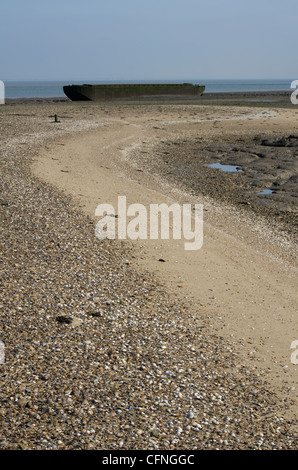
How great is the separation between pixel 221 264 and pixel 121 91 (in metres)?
44.0

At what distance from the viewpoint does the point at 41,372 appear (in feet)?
20.6

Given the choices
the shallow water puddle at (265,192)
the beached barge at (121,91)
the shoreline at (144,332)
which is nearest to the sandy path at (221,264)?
the shoreline at (144,332)

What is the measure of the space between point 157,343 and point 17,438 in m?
2.49

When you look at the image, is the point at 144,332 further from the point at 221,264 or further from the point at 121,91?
the point at 121,91

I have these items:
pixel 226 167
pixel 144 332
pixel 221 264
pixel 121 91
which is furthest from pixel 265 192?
pixel 121 91

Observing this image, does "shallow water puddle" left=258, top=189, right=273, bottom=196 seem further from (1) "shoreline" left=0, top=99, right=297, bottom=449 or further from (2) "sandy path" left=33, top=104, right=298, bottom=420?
(1) "shoreline" left=0, top=99, right=297, bottom=449

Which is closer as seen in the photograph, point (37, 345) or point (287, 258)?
point (37, 345)

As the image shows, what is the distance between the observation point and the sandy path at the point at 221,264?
7816 millimetres

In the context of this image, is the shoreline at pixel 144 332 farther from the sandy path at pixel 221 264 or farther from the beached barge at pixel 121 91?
the beached barge at pixel 121 91

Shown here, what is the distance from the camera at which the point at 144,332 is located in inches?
295

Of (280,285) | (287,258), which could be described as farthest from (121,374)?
(287,258)
